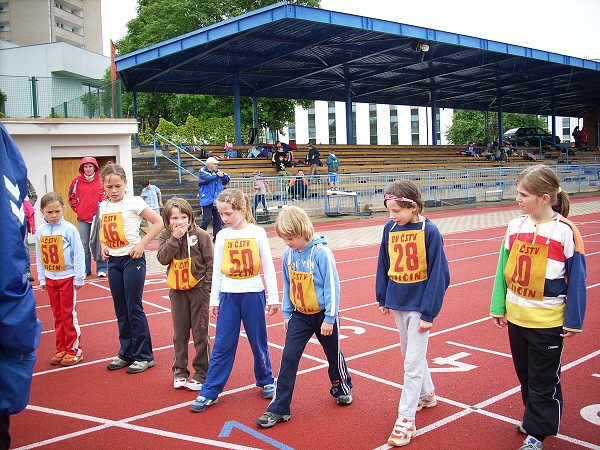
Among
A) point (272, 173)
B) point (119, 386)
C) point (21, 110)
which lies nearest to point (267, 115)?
point (272, 173)

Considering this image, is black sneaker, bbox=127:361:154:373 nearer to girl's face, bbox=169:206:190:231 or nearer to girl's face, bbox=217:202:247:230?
girl's face, bbox=169:206:190:231

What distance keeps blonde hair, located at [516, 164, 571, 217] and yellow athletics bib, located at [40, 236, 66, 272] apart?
4.45 m

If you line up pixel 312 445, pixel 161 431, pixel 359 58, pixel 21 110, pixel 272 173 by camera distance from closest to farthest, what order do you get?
1. pixel 312 445
2. pixel 161 431
3. pixel 21 110
4. pixel 272 173
5. pixel 359 58

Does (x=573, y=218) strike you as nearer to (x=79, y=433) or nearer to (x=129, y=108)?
(x=79, y=433)

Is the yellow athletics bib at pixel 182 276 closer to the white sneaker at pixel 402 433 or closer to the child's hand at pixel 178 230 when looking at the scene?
the child's hand at pixel 178 230

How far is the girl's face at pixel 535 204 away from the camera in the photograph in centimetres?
381

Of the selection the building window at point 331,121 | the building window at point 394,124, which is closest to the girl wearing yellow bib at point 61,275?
the building window at point 331,121

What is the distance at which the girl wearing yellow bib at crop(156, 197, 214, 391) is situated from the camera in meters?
5.15

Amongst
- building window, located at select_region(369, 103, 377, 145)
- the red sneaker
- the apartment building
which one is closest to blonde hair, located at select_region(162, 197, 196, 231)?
the red sneaker

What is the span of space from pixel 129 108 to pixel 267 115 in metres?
10.9

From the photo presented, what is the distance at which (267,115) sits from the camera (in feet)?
146

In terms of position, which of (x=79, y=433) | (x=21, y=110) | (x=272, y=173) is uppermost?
(x=21, y=110)

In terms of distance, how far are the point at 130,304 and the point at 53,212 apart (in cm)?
139

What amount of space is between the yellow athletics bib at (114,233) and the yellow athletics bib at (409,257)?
8.96 ft
